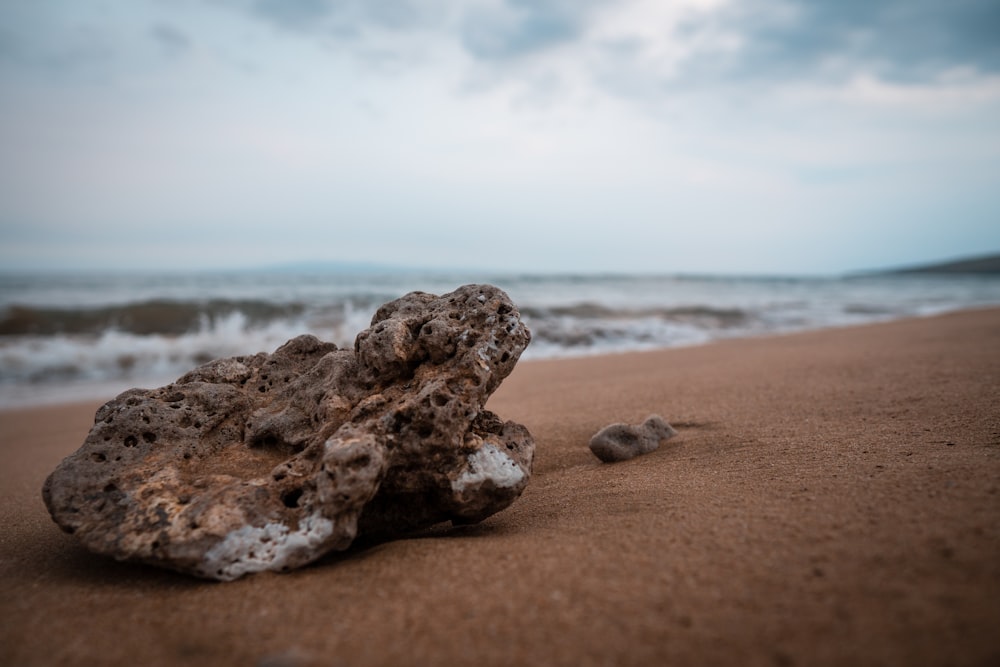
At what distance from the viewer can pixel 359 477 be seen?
2760 mm

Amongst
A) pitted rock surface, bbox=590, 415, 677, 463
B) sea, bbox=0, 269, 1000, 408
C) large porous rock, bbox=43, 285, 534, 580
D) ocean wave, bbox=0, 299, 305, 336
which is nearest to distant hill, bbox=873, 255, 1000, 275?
sea, bbox=0, 269, 1000, 408

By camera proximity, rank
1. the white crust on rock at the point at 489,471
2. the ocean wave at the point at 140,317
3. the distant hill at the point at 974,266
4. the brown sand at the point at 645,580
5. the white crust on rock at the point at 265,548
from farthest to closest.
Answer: the distant hill at the point at 974,266, the ocean wave at the point at 140,317, the white crust on rock at the point at 489,471, the white crust on rock at the point at 265,548, the brown sand at the point at 645,580

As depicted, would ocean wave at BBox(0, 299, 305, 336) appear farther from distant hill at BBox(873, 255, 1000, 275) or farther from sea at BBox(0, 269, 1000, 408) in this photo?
distant hill at BBox(873, 255, 1000, 275)

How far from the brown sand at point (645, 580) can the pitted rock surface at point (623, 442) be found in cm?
16

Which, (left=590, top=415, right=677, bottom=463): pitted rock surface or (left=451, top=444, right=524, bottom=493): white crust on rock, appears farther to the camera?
(left=590, top=415, right=677, bottom=463): pitted rock surface

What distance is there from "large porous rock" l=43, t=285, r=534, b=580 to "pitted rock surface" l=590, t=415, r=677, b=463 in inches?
44.4

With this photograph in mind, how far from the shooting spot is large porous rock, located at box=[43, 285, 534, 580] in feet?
9.07

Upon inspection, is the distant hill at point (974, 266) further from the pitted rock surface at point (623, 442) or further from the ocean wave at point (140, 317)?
the pitted rock surface at point (623, 442)

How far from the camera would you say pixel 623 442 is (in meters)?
4.47

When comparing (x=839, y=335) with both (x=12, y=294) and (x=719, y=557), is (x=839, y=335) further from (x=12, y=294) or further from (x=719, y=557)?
(x=12, y=294)

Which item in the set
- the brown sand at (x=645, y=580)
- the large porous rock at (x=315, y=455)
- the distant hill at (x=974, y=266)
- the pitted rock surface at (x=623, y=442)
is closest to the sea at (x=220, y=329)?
the large porous rock at (x=315, y=455)

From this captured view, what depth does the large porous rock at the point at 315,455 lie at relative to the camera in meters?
2.76

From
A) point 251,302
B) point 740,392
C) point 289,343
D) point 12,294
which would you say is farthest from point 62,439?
point 12,294

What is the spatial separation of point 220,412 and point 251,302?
17898mm
